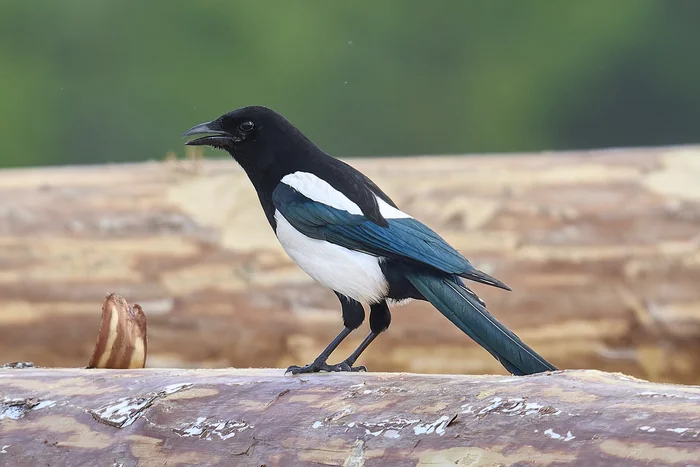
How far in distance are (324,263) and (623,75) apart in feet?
25.7

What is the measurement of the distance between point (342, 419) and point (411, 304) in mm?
1500

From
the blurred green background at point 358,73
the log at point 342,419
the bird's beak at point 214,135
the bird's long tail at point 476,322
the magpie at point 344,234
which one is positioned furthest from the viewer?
the blurred green background at point 358,73

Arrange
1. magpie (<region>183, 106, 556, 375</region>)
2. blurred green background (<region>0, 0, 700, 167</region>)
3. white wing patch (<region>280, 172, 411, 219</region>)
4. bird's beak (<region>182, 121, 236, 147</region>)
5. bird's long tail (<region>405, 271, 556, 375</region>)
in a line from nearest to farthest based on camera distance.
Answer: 1. bird's long tail (<region>405, 271, 556, 375</region>)
2. magpie (<region>183, 106, 556, 375</region>)
3. white wing patch (<region>280, 172, 411, 219</region>)
4. bird's beak (<region>182, 121, 236, 147</region>)
5. blurred green background (<region>0, 0, 700, 167</region>)

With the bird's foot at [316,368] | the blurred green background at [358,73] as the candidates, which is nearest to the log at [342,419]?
the bird's foot at [316,368]

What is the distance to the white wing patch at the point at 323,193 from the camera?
2.45 m

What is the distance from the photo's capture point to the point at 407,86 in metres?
9.23

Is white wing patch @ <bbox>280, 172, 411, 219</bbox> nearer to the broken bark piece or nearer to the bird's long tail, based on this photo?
the bird's long tail

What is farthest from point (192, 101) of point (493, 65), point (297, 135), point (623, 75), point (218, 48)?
point (297, 135)

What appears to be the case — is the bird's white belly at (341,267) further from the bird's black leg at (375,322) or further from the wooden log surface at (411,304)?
the wooden log surface at (411,304)

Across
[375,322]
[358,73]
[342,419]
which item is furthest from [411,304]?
[358,73]

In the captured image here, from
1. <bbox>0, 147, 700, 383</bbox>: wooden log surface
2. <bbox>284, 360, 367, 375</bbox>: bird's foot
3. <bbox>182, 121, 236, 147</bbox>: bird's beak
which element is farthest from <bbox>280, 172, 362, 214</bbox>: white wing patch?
<bbox>0, 147, 700, 383</bbox>: wooden log surface

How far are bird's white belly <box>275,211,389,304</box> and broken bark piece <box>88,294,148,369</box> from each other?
15.0 inches

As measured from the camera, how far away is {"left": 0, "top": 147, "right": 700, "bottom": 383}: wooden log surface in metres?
3.33

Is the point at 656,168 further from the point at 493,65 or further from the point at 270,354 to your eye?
the point at 493,65
